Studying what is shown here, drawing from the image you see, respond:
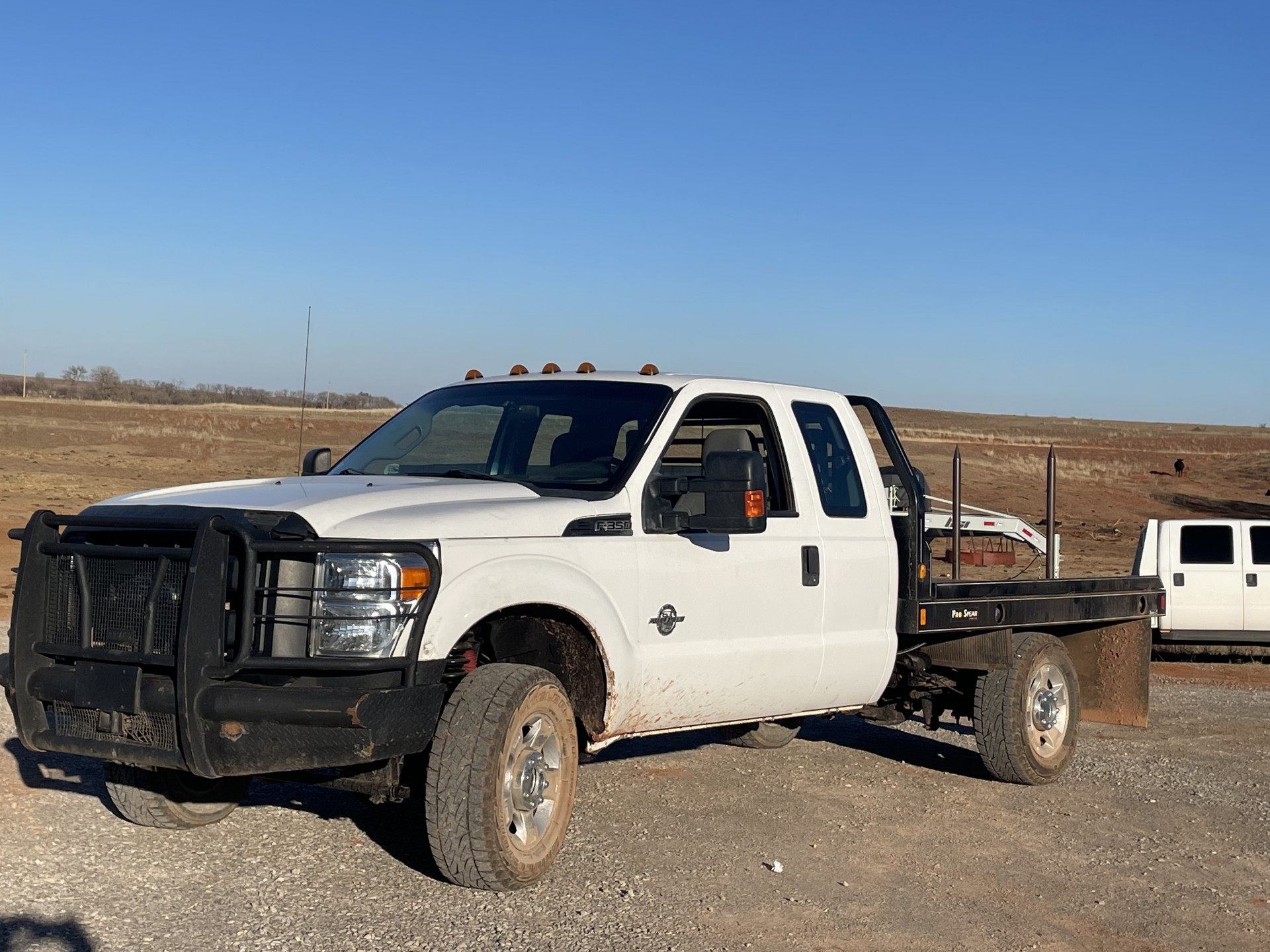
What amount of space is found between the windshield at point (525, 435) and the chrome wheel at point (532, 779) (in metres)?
1.10

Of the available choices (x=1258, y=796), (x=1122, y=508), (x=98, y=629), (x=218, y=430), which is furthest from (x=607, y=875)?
(x=218, y=430)

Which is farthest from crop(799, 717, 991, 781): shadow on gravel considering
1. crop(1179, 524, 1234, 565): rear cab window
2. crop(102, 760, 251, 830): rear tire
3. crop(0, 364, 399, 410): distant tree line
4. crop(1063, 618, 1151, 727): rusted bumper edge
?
crop(0, 364, 399, 410): distant tree line

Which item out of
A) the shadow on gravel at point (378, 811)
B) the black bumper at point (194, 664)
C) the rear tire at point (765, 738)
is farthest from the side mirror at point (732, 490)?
the rear tire at point (765, 738)

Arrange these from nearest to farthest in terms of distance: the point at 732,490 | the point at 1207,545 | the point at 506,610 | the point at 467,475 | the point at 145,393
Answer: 1. the point at 506,610
2. the point at 732,490
3. the point at 467,475
4. the point at 1207,545
5. the point at 145,393

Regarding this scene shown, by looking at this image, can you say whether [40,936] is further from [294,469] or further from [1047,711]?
[294,469]

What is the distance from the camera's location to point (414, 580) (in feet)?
17.5

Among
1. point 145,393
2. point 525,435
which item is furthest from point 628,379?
point 145,393

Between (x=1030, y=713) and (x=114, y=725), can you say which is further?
(x=1030, y=713)

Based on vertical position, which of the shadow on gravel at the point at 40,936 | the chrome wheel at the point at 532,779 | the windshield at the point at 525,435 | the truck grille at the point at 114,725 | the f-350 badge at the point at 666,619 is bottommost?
the shadow on gravel at the point at 40,936

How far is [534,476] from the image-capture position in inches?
267

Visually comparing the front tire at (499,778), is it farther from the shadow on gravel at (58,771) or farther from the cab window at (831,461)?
the shadow on gravel at (58,771)

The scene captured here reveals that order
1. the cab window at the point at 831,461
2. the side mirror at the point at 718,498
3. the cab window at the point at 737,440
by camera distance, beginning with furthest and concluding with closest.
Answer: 1. the cab window at the point at 831,461
2. the cab window at the point at 737,440
3. the side mirror at the point at 718,498

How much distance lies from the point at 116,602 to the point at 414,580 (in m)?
1.15

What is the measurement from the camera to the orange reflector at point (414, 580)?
17.5 feet
